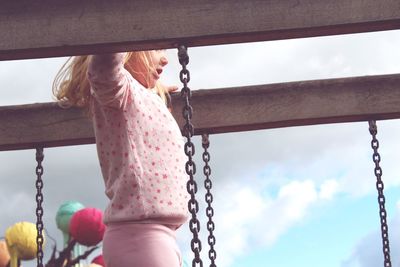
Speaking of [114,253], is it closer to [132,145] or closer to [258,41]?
[132,145]

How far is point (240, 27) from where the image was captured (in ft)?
8.86

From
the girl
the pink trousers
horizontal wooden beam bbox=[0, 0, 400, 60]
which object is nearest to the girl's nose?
the girl

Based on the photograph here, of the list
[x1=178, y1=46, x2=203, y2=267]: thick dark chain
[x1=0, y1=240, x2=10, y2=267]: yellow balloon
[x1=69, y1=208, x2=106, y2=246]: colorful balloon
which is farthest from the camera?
[x1=0, y1=240, x2=10, y2=267]: yellow balloon

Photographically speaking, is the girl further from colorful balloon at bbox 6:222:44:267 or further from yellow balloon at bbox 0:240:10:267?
yellow balloon at bbox 0:240:10:267

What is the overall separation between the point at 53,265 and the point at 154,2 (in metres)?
2.05

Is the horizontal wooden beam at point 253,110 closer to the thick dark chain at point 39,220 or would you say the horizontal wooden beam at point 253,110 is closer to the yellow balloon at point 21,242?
the thick dark chain at point 39,220

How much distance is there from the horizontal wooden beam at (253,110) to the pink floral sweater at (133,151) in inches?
50.6

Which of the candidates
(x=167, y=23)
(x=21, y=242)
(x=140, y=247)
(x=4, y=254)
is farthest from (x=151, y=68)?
(x=4, y=254)

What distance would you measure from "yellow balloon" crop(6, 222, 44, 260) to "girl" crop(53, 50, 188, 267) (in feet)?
12.9

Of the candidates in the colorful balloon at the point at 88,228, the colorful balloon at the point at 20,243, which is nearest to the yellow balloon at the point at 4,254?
the colorful balloon at the point at 20,243

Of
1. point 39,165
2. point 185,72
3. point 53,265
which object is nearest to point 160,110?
point 185,72

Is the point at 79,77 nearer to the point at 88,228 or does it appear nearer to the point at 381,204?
the point at 381,204

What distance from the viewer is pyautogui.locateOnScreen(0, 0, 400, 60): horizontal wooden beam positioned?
2.68 metres

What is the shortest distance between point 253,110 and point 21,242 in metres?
3.25
